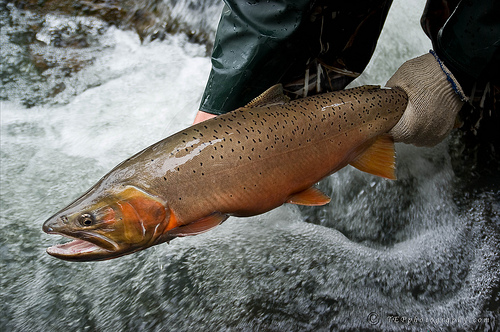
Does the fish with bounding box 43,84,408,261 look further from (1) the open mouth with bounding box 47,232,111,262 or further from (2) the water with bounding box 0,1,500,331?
(2) the water with bounding box 0,1,500,331

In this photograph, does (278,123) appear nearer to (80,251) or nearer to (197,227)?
(197,227)

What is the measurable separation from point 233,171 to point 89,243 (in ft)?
1.55

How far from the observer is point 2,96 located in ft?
9.09

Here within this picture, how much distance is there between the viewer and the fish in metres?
1.16

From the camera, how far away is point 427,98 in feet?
5.29

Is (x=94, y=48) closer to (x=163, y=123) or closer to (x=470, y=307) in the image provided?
(x=163, y=123)

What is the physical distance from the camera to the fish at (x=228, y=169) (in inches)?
45.6

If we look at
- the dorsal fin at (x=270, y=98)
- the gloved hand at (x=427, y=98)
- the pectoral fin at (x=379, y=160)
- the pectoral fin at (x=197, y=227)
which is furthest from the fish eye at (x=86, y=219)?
the gloved hand at (x=427, y=98)

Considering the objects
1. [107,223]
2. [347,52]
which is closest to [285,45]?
[347,52]

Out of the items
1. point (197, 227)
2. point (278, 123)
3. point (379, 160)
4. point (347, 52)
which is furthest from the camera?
point (347, 52)

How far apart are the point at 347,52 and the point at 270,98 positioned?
0.65 m

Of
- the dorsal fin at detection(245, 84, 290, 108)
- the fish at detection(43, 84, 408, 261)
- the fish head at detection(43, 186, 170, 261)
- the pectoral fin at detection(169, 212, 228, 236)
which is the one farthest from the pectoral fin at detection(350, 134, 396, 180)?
the fish head at detection(43, 186, 170, 261)

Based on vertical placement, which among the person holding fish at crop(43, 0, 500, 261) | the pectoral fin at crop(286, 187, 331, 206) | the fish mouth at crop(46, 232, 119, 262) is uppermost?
the person holding fish at crop(43, 0, 500, 261)

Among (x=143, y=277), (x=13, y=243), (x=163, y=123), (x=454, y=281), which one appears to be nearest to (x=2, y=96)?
(x=163, y=123)
